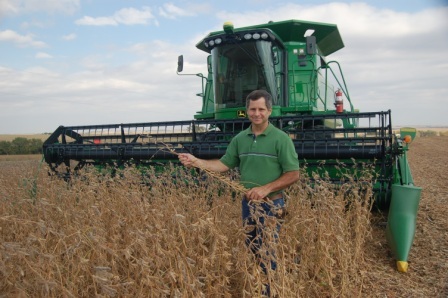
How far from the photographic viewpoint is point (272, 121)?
4781mm

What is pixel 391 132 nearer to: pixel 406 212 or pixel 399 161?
pixel 399 161

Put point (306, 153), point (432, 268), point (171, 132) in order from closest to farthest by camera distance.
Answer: point (432, 268) → point (306, 153) → point (171, 132)

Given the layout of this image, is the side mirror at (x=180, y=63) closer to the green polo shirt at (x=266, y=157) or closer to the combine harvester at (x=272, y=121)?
the combine harvester at (x=272, y=121)

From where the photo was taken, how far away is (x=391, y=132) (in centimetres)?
403

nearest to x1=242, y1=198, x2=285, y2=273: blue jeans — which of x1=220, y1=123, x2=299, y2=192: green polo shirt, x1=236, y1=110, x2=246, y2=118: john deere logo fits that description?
x1=220, y1=123, x2=299, y2=192: green polo shirt

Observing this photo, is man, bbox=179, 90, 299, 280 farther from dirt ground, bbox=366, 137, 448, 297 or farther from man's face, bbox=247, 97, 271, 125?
dirt ground, bbox=366, 137, 448, 297

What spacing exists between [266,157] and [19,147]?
27208 mm

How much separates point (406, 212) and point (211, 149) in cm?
232

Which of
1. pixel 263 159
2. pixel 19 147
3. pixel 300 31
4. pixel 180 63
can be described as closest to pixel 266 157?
pixel 263 159

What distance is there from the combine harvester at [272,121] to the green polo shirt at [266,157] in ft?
5.83

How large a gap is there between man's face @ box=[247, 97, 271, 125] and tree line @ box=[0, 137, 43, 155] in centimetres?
2641

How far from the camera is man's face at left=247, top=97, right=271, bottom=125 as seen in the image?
95.6 inches

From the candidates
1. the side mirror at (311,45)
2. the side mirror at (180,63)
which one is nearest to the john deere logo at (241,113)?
the side mirror at (311,45)

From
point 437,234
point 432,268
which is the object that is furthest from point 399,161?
point 432,268
